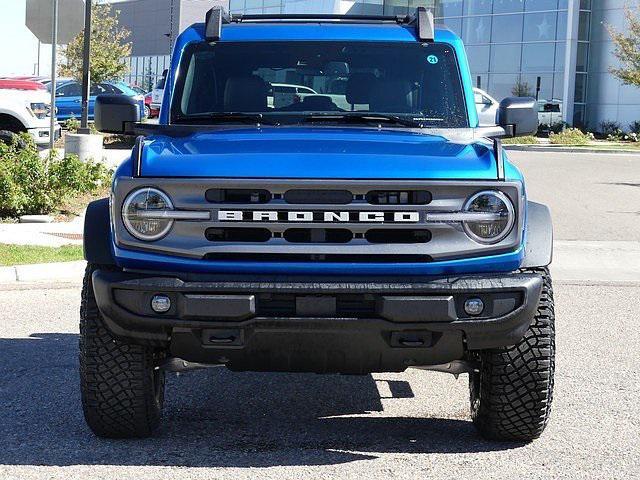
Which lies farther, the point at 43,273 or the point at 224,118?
the point at 43,273

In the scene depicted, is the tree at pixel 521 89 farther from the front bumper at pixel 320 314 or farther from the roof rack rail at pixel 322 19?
the front bumper at pixel 320 314

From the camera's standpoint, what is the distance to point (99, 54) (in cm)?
4472

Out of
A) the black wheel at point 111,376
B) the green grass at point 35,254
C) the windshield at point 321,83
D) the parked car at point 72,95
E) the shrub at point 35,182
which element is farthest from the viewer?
the parked car at point 72,95

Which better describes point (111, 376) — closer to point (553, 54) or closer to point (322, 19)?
point (322, 19)

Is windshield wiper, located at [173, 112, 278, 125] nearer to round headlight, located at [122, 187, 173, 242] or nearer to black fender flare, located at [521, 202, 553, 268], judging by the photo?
round headlight, located at [122, 187, 173, 242]

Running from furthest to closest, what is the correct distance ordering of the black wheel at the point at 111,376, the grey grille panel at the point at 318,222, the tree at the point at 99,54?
1. the tree at the point at 99,54
2. the black wheel at the point at 111,376
3. the grey grille panel at the point at 318,222

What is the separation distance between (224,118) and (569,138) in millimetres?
39330

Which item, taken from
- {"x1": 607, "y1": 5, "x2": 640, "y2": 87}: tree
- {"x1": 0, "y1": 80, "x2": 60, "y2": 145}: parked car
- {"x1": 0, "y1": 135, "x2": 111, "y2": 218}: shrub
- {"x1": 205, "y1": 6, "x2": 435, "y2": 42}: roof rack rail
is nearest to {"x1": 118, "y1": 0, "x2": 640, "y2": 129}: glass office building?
{"x1": 607, "y1": 5, "x2": 640, "y2": 87}: tree

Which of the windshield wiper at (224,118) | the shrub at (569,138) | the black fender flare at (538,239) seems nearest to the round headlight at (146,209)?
the windshield wiper at (224,118)

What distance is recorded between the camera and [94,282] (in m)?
5.27

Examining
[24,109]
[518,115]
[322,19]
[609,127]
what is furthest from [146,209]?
[609,127]

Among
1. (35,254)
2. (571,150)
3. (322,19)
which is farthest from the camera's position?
(571,150)

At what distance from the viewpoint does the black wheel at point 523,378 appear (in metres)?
5.52

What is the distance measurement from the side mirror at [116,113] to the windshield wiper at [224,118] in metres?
0.25
